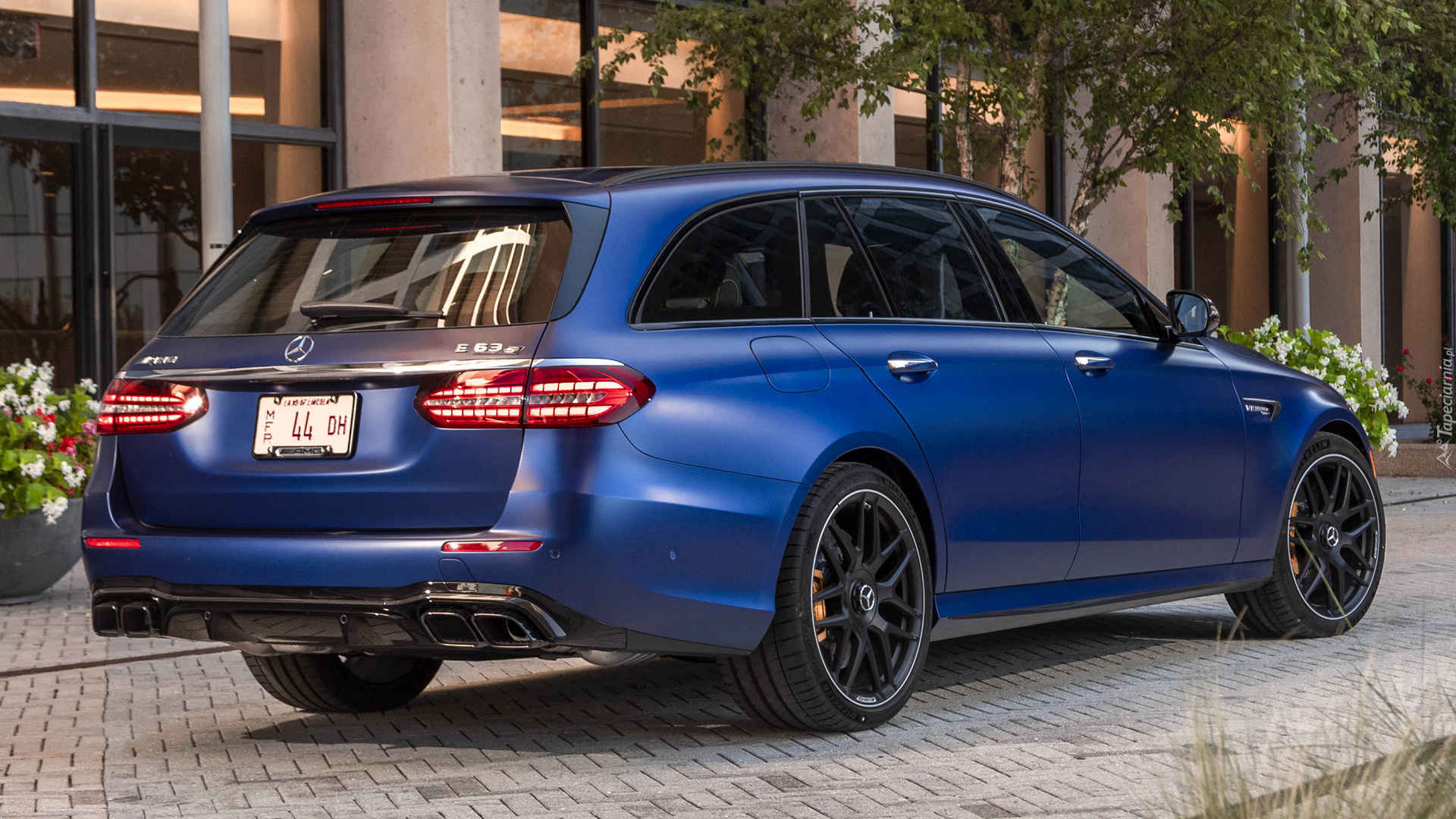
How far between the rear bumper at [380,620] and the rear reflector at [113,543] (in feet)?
0.30

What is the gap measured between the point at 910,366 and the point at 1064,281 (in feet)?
3.80

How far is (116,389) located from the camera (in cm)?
551

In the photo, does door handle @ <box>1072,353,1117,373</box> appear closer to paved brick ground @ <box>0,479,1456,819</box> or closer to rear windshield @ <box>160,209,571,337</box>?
paved brick ground @ <box>0,479,1456,819</box>

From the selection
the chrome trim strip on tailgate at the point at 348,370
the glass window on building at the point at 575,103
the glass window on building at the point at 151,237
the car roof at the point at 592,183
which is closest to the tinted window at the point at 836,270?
the car roof at the point at 592,183

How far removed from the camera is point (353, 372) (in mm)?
5082

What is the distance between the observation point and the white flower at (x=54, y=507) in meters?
9.34

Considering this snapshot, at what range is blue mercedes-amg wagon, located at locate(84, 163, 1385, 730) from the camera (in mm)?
4965

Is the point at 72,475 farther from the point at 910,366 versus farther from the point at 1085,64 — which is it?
the point at 1085,64

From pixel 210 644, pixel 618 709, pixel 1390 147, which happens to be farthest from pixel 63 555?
pixel 1390 147

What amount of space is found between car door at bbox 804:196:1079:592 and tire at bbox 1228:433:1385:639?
5.09 feet

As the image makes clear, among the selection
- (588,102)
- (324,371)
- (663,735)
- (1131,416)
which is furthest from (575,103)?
(324,371)

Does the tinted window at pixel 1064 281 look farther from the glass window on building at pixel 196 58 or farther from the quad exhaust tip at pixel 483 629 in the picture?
the glass window on building at pixel 196 58

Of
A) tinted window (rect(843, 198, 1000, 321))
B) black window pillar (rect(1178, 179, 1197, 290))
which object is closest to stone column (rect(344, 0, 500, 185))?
tinted window (rect(843, 198, 1000, 321))

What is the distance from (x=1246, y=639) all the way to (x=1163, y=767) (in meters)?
2.80
